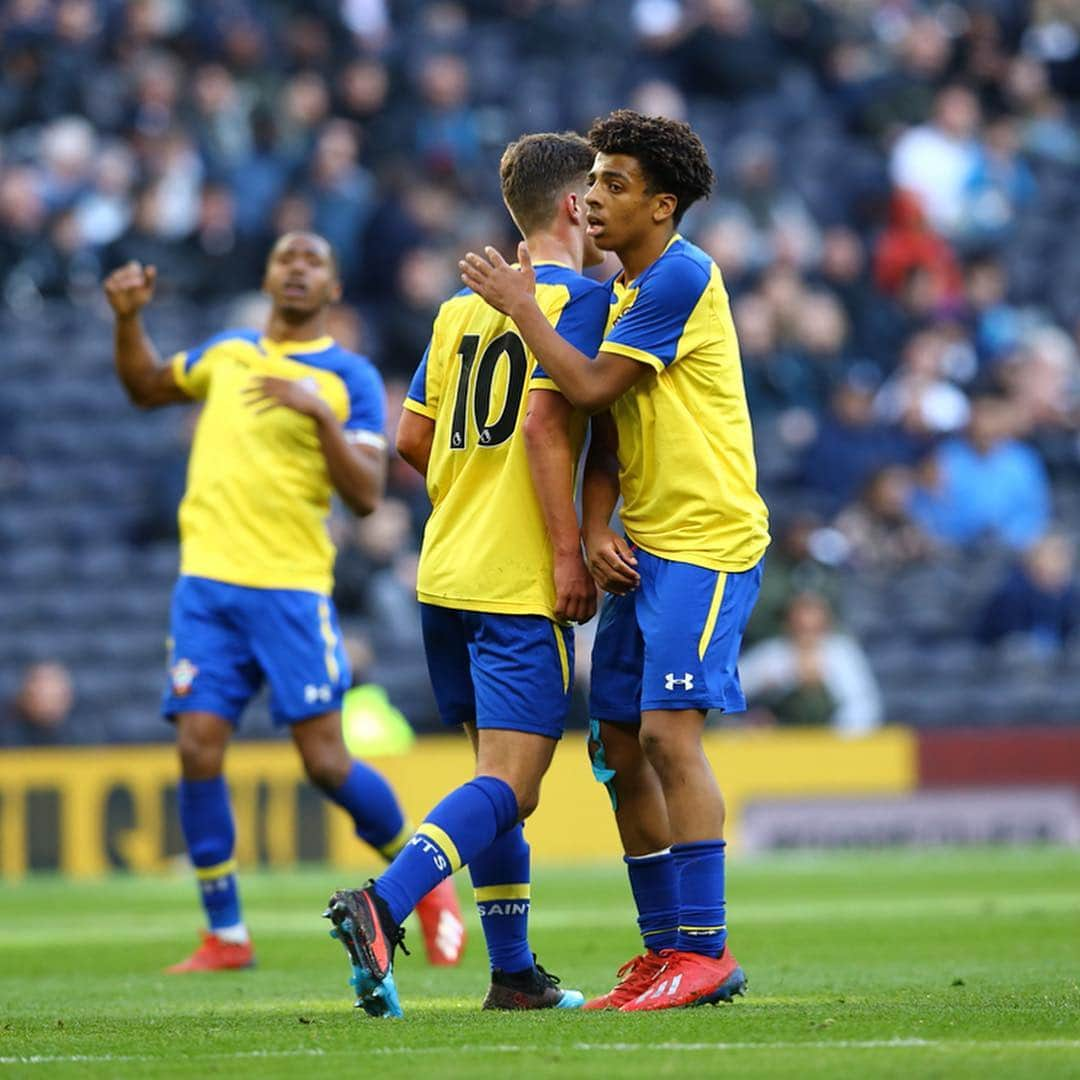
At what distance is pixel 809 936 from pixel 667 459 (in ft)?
11.8

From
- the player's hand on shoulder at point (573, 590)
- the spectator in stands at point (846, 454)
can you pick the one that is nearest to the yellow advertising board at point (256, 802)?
the spectator in stands at point (846, 454)

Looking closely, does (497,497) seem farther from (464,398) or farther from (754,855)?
(754,855)

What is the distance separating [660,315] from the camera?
5.97 m

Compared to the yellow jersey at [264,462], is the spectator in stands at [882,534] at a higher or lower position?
lower

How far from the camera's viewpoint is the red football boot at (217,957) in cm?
805

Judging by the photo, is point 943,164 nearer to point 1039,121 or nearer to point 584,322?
point 1039,121

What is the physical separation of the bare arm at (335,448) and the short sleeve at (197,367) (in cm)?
22

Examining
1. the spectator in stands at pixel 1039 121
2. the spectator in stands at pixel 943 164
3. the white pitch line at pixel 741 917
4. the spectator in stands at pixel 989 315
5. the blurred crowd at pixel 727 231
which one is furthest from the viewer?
the spectator in stands at pixel 1039 121

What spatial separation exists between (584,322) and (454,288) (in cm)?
1126

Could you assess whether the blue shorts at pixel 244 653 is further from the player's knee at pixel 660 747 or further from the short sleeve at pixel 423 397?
the player's knee at pixel 660 747

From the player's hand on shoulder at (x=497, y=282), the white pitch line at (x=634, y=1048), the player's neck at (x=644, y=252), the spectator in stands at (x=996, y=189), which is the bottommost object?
the white pitch line at (x=634, y=1048)

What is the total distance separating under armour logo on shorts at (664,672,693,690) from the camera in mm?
5910

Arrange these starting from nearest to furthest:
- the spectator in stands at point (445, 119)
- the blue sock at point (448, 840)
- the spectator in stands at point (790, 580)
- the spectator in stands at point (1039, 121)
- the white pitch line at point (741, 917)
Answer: the blue sock at point (448, 840) < the white pitch line at point (741, 917) < the spectator in stands at point (790, 580) < the spectator in stands at point (445, 119) < the spectator in stands at point (1039, 121)

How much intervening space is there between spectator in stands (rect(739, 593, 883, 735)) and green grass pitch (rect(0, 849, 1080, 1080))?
297 centimetres
